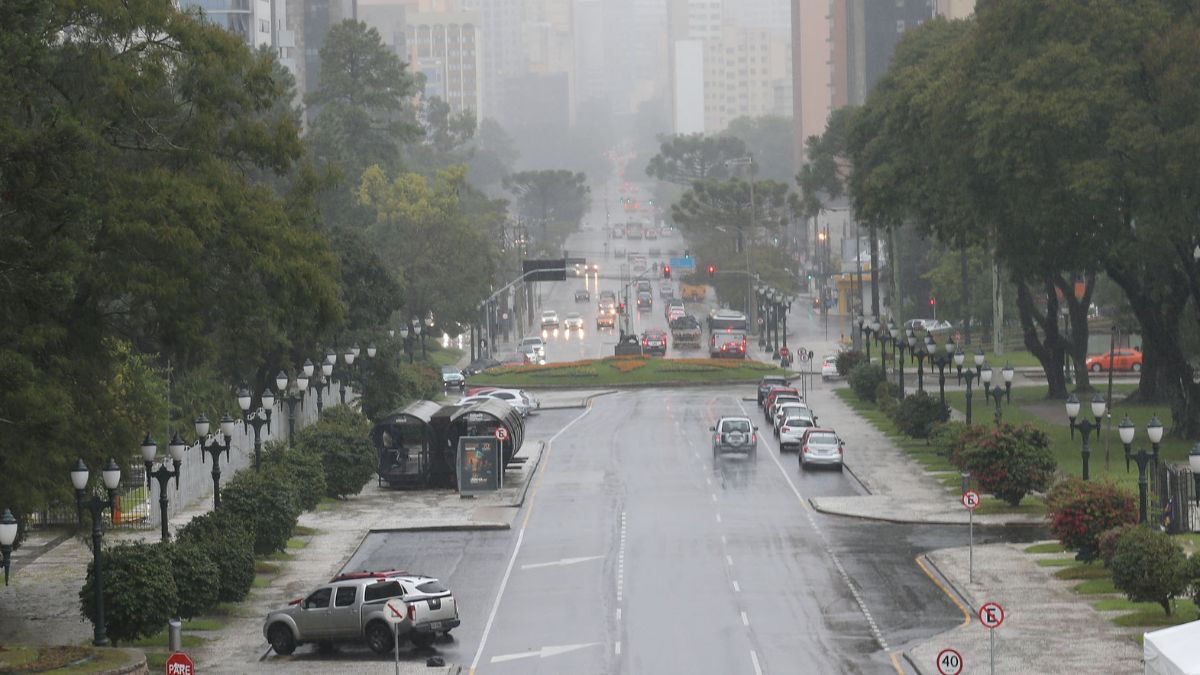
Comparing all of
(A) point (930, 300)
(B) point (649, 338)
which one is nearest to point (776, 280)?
(A) point (930, 300)

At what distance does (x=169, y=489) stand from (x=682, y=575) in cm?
1719

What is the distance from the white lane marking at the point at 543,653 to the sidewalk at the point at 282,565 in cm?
104

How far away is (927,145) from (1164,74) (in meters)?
13.7

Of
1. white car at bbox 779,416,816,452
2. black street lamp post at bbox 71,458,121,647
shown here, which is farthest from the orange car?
black street lamp post at bbox 71,458,121,647

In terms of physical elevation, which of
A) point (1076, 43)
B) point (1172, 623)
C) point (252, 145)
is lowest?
point (1172, 623)

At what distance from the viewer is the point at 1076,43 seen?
203 ft

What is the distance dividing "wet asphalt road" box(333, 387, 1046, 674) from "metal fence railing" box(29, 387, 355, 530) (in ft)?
22.4

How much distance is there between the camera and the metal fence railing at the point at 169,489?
50.4 metres

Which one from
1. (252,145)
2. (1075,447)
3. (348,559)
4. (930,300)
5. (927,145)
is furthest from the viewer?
(930,300)

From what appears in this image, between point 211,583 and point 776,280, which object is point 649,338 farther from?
point 211,583

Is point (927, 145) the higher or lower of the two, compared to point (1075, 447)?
higher

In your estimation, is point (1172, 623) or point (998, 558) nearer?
point (1172, 623)

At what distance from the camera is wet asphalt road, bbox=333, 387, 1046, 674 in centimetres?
3400

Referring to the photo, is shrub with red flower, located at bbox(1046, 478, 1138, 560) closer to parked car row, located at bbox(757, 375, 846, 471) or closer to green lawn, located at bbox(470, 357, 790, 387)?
parked car row, located at bbox(757, 375, 846, 471)
